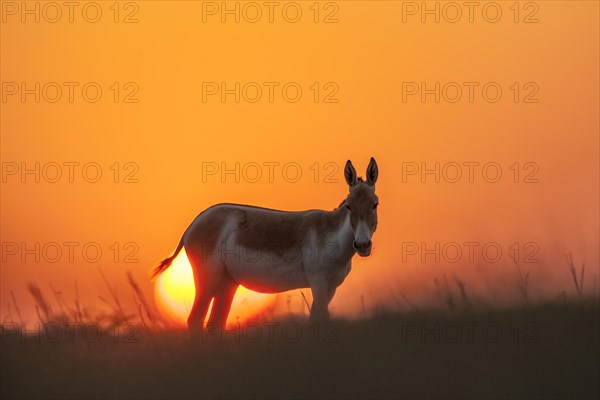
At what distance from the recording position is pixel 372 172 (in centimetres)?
1992

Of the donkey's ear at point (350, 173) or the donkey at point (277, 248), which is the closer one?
the donkey at point (277, 248)

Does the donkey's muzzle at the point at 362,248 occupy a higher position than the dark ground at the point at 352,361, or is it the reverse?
the donkey's muzzle at the point at 362,248

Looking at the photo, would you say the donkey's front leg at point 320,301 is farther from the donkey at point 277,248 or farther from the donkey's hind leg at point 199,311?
the donkey's hind leg at point 199,311

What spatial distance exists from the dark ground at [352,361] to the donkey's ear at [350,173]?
87.4 inches

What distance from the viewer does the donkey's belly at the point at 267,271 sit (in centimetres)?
2055

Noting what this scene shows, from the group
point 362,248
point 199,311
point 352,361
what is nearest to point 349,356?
point 352,361

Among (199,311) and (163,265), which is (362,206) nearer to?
(199,311)

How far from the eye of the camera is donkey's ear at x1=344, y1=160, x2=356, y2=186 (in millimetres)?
19906

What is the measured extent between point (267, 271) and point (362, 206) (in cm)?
219

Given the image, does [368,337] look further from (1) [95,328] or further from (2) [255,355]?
(1) [95,328]

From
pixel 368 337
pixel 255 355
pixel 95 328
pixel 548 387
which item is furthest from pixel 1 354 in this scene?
pixel 548 387

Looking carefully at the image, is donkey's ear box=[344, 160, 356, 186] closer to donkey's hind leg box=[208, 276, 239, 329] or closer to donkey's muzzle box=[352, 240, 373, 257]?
donkey's muzzle box=[352, 240, 373, 257]

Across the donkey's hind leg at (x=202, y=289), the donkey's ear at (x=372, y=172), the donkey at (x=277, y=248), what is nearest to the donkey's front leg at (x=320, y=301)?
the donkey at (x=277, y=248)

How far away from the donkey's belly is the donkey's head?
1.36 meters
